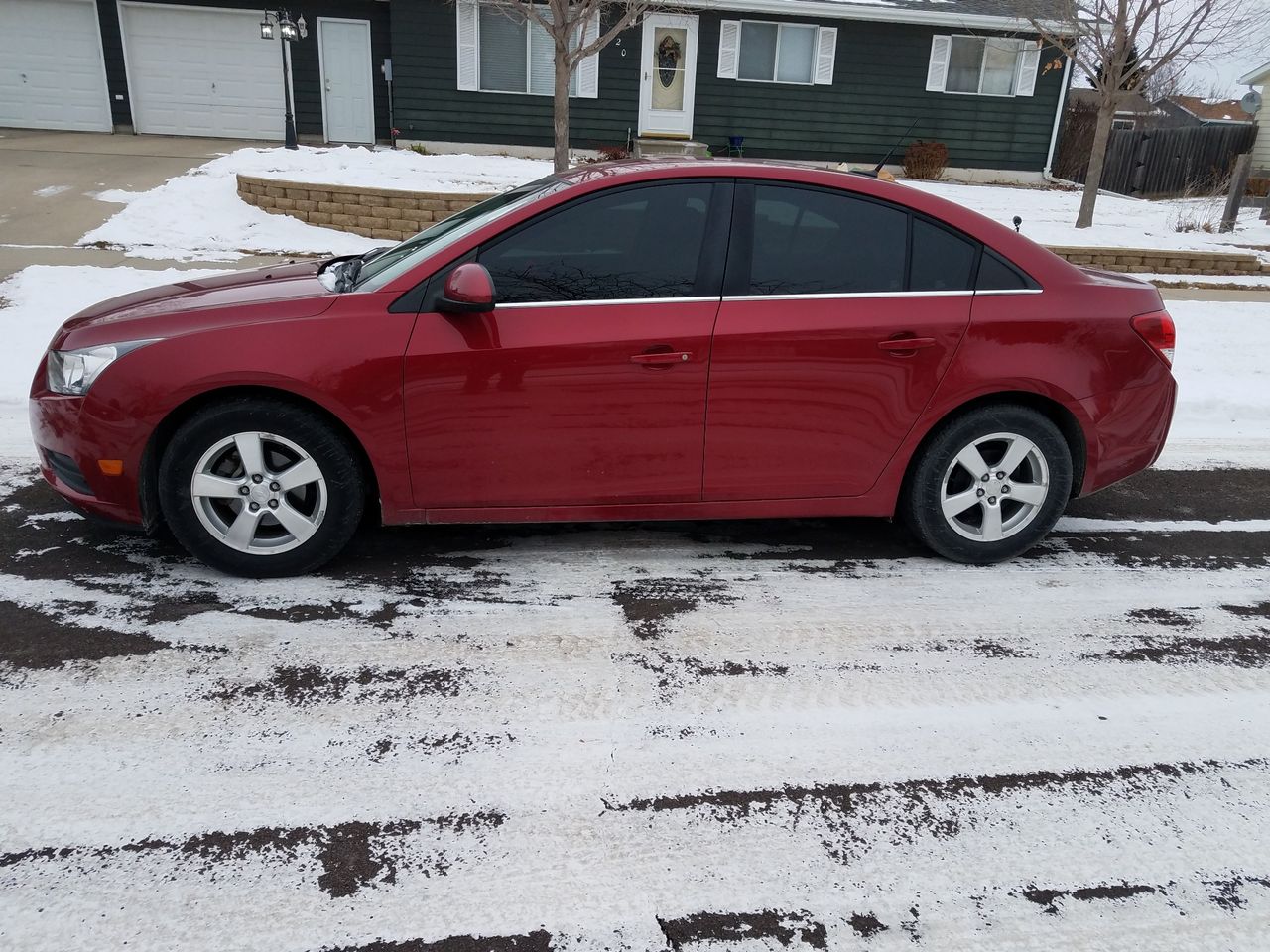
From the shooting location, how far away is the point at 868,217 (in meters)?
3.98

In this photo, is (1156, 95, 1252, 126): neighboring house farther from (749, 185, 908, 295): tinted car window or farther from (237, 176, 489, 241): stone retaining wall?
(749, 185, 908, 295): tinted car window

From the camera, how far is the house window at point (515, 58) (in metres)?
18.7

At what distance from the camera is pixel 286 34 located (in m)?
16.5

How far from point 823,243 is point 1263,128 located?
1307 inches

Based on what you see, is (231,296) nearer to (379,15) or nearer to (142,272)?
(142,272)

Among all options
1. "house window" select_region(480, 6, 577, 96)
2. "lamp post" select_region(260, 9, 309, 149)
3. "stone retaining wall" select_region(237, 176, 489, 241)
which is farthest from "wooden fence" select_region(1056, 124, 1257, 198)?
"stone retaining wall" select_region(237, 176, 489, 241)

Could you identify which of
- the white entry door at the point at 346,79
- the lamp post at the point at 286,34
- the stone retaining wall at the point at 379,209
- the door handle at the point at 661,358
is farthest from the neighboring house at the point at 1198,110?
the door handle at the point at 661,358

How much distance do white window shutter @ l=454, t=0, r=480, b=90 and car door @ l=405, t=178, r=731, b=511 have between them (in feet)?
54.4

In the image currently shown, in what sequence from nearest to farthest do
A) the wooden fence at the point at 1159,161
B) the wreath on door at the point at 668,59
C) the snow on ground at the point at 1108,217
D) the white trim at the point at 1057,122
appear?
1. the snow on ground at the point at 1108,217
2. the wreath on door at the point at 668,59
3. the white trim at the point at 1057,122
4. the wooden fence at the point at 1159,161

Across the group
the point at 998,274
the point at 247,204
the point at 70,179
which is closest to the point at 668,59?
the point at 247,204

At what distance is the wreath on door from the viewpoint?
19.3m

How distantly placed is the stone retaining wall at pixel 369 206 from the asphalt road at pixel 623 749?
24.9 feet

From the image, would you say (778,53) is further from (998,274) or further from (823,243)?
(823,243)

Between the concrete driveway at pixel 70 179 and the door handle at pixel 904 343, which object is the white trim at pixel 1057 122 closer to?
the concrete driveway at pixel 70 179
